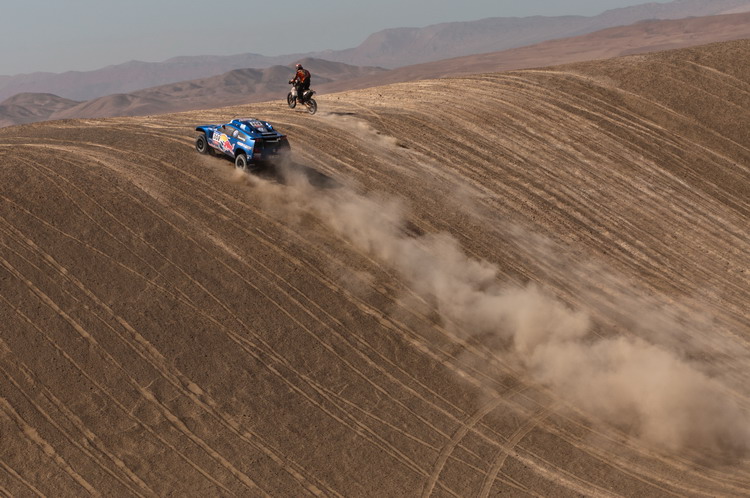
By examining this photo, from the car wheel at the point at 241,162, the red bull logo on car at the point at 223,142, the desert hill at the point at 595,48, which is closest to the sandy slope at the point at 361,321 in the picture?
the car wheel at the point at 241,162

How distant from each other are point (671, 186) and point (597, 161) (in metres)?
3.26

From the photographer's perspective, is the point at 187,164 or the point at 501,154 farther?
the point at 501,154

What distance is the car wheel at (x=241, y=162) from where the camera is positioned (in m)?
19.6

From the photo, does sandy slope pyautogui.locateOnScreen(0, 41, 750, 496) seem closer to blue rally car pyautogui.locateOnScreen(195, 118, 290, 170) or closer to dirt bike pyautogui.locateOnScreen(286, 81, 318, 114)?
blue rally car pyautogui.locateOnScreen(195, 118, 290, 170)

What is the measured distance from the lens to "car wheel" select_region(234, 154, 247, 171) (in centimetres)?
Result: 1959

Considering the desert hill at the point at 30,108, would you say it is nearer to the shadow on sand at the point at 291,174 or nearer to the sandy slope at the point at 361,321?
the sandy slope at the point at 361,321

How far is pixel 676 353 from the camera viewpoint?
16000mm

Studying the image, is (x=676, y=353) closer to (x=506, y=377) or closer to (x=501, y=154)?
(x=506, y=377)

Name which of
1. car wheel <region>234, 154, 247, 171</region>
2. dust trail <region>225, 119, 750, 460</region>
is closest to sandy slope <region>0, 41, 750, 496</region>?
dust trail <region>225, 119, 750, 460</region>

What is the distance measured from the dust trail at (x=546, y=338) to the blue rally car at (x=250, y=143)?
33.7 inches

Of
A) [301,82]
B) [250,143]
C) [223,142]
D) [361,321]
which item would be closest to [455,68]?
[301,82]

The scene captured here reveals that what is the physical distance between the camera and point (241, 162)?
1980 centimetres

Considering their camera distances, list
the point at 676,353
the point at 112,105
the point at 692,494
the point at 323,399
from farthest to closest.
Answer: the point at 112,105 → the point at 676,353 → the point at 323,399 → the point at 692,494

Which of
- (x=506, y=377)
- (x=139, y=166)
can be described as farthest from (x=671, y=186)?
(x=139, y=166)
